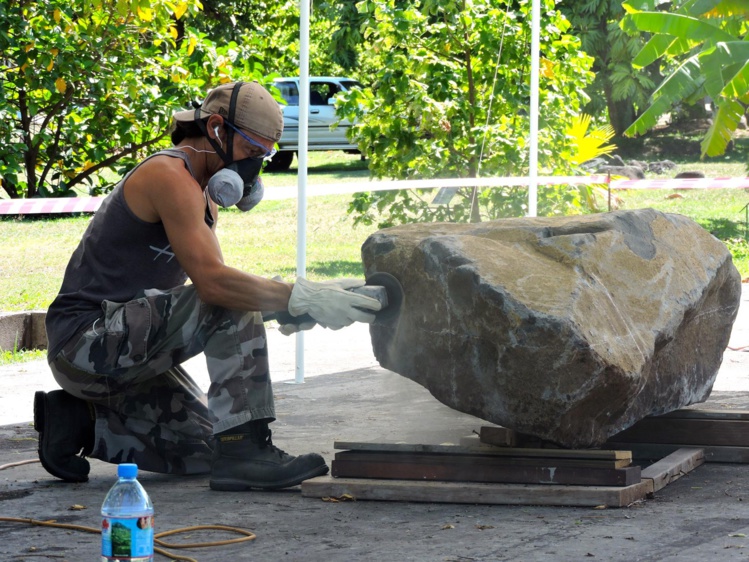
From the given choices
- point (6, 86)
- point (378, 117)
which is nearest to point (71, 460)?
point (378, 117)

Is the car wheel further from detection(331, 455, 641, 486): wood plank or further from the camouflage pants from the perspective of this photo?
detection(331, 455, 641, 486): wood plank

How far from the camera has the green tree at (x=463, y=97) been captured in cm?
1062

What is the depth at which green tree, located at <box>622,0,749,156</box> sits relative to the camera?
10.9 m

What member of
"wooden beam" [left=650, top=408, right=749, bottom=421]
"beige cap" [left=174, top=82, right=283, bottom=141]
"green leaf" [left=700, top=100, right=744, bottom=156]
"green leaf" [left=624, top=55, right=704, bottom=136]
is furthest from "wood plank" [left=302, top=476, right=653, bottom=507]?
"green leaf" [left=700, top=100, right=744, bottom=156]

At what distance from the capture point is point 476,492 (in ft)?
12.6

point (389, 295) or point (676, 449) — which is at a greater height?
point (389, 295)

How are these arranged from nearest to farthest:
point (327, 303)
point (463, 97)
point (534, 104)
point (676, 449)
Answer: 1. point (327, 303)
2. point (676, 449)
3. point (534, 104)
4. point (463, 97)

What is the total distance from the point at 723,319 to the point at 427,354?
1.54 metres

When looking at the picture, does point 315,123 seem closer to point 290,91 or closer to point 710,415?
point 290,91

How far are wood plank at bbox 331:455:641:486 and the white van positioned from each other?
17.5 meters

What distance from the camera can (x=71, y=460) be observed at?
4.22m

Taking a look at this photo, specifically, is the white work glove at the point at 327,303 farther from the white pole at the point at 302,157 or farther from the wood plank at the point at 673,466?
the white pole at the point at 302,157

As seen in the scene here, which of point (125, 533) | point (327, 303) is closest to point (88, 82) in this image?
point (327, 303)

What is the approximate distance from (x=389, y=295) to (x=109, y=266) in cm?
102
